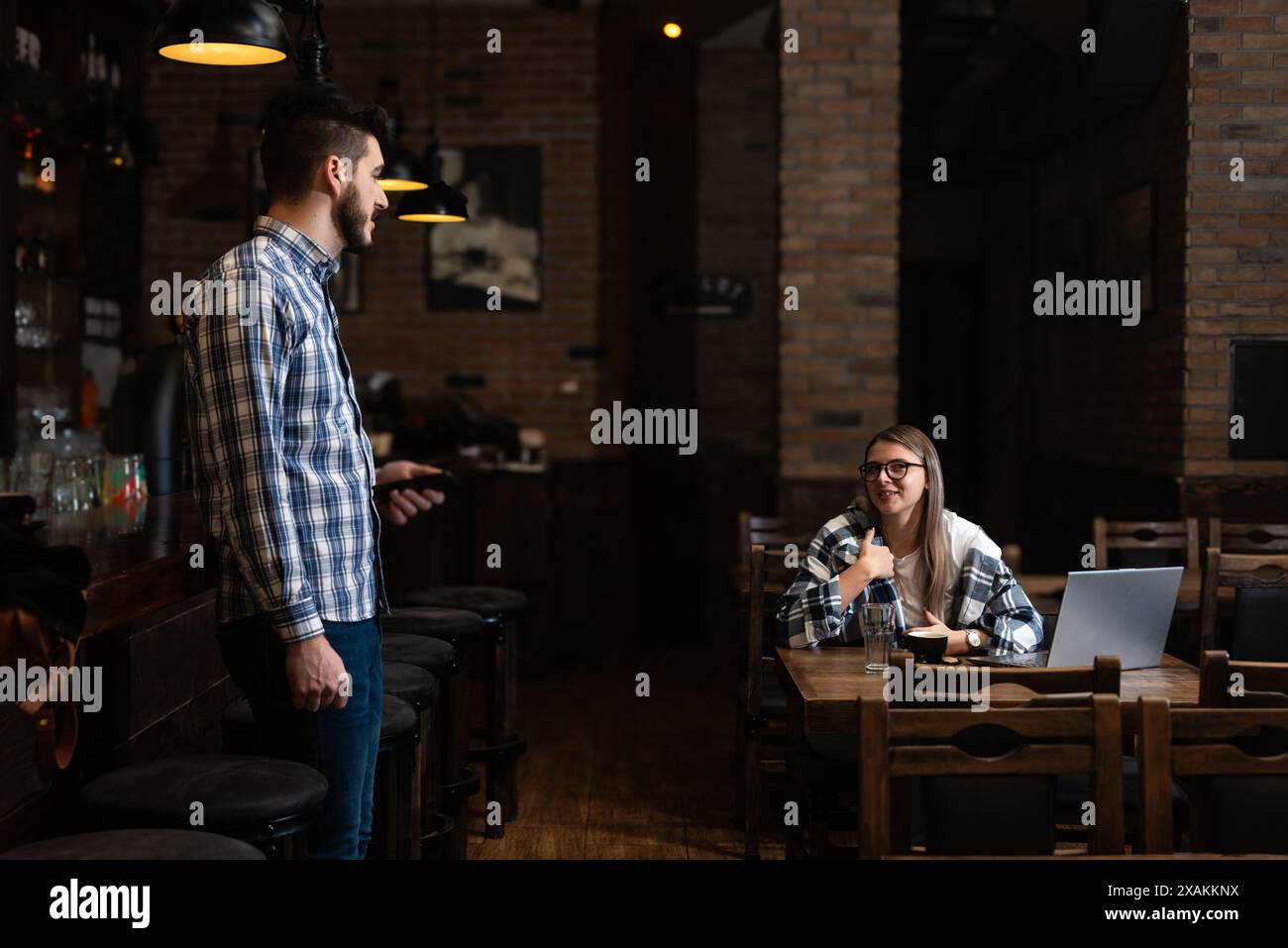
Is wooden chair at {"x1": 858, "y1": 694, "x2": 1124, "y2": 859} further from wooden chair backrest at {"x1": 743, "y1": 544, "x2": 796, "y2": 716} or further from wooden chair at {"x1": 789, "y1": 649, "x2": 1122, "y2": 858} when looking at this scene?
wooden chair backrest at {"x1": 743, "y1": 544, "x2": 796, "y2": 716}

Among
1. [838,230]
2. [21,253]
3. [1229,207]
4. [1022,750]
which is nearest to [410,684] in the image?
[1022,750]

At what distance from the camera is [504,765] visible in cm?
422

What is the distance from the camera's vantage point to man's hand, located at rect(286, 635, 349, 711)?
2.09 metres

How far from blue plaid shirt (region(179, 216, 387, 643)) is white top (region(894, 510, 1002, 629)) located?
1514mm

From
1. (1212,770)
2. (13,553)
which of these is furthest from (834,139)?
(13,553)

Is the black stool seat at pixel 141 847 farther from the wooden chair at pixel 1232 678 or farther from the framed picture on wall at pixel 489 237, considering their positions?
the framed picture on wall at pixel 489 237

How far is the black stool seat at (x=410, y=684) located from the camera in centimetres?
289

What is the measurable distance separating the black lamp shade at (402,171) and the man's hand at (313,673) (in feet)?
8.21

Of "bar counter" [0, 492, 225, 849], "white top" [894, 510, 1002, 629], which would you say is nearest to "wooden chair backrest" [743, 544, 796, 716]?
"white top" [894, 510, 1002, 629]

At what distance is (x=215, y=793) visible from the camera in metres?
2.00

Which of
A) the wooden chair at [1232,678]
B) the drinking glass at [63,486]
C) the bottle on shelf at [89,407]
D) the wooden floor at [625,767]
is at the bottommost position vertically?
the wooden floor at [625,767]

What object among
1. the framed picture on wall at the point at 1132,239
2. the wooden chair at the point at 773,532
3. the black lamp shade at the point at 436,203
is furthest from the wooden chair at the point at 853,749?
the framed picture on wall at the point at 1132,239

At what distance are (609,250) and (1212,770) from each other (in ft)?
20.0
